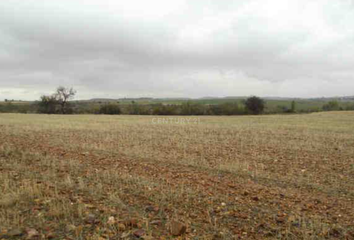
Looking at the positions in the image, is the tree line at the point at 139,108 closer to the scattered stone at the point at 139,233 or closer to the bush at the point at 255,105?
the bush at the point at 255,105

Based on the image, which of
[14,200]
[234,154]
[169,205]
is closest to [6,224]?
[14,200]

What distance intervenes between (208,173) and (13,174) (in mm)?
5451

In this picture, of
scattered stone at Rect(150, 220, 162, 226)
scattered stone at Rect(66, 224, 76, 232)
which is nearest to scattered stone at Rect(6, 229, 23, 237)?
scattered stone at Rect(66, 224, 76, 232)

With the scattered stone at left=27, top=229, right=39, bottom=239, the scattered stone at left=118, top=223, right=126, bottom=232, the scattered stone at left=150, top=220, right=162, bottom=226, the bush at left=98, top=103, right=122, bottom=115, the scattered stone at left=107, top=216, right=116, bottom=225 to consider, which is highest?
the bush at left=98, top=103, right=122, bottom=115

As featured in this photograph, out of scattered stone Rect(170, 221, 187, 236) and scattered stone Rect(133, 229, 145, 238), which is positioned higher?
scattered stone Rect(170, 221, 187, 236)

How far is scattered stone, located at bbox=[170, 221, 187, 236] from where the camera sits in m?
3.27

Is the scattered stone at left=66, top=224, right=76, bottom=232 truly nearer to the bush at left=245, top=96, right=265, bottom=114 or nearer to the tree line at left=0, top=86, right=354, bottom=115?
the tree line at left=0, top=86, right=354, bottom=115

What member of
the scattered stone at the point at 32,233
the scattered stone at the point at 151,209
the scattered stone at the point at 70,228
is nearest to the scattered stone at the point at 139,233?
the scattered stone at the point at 151,209

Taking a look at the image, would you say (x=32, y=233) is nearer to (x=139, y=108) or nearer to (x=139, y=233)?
(x=139, y=233)

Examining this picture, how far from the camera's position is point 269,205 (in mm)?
4340

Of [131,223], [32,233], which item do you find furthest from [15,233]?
Result: [131,223]

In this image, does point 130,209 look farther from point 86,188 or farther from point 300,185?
point 300,185

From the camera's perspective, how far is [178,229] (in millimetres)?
3293

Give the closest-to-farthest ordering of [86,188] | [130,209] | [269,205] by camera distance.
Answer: [130,209] → [269,205] → [86,188]
